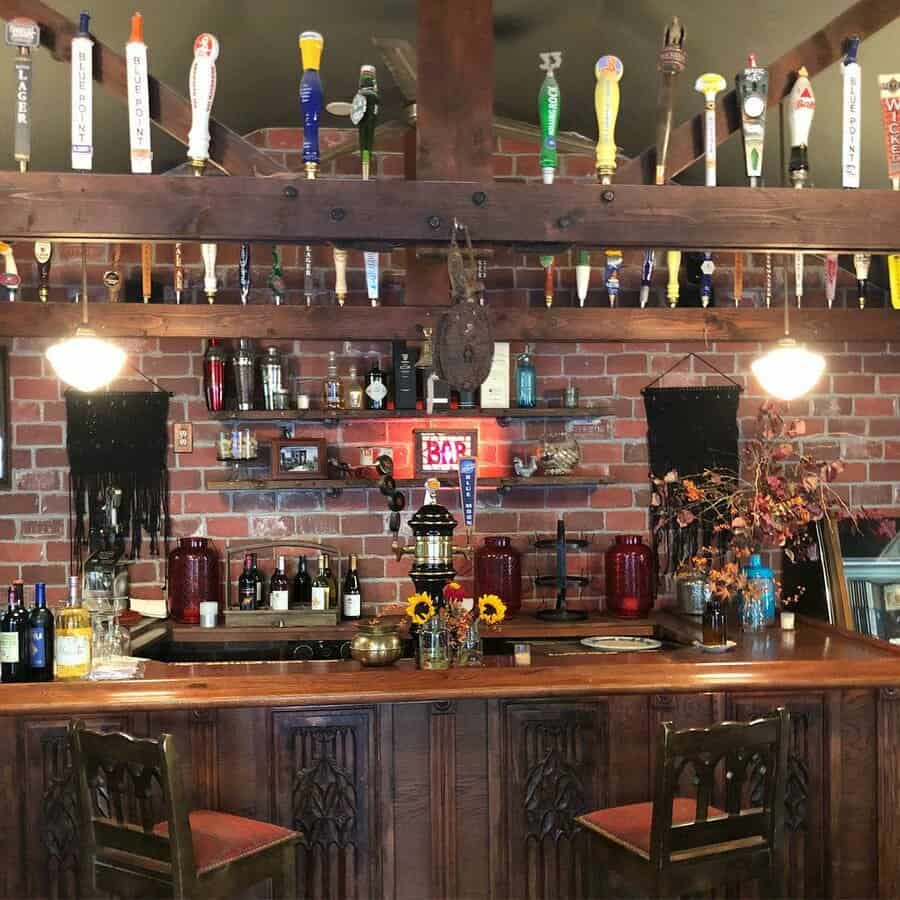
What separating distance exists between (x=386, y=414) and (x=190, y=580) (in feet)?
3.82

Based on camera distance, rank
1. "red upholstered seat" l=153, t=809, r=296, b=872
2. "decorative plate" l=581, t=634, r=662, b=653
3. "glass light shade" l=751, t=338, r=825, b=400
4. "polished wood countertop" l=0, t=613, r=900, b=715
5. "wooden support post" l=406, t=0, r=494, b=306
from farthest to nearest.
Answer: "glass light shade" l=751, t=338, r=825, b=400 < "decorative plate" l=581, t=634, r=662, b=653 < "polished wood countertop" l=0, t=613, r=900, b=715 < "wooden support post" l=406, t=0, r=494, b=306 < "red upholstered seat" l=153, t=809, r=296, b=872

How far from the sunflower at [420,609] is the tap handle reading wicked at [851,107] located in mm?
1807

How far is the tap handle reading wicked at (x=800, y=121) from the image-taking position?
320cm

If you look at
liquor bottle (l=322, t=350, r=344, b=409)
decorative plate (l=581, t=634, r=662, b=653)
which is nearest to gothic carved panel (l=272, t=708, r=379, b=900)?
decorative plate (l=581, t=634, r=662, b=653)

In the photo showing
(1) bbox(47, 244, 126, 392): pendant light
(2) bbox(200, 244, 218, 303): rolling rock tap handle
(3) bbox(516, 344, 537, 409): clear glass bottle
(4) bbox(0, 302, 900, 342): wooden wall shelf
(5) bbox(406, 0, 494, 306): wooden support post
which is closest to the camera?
(5) bbox(406, 0, 494, 306): wooden support post

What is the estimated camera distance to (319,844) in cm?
316

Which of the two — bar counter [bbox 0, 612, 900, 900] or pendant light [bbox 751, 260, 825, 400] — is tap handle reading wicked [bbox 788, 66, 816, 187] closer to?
pendant light [bbox 751, 260, 825, 400]

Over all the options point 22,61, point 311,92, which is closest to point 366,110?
point 311,92

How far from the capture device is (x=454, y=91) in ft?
9.91

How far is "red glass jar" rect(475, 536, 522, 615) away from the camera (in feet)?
16.4

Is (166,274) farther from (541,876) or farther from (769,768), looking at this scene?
(769,768)

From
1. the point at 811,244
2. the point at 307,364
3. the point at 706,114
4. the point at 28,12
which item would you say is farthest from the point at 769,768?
the point at 307,364

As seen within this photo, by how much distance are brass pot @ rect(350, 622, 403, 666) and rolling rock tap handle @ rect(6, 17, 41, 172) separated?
5.67 feet

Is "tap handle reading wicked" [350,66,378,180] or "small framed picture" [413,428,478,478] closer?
"tap handle reading wicked" [350,66,378,180]
